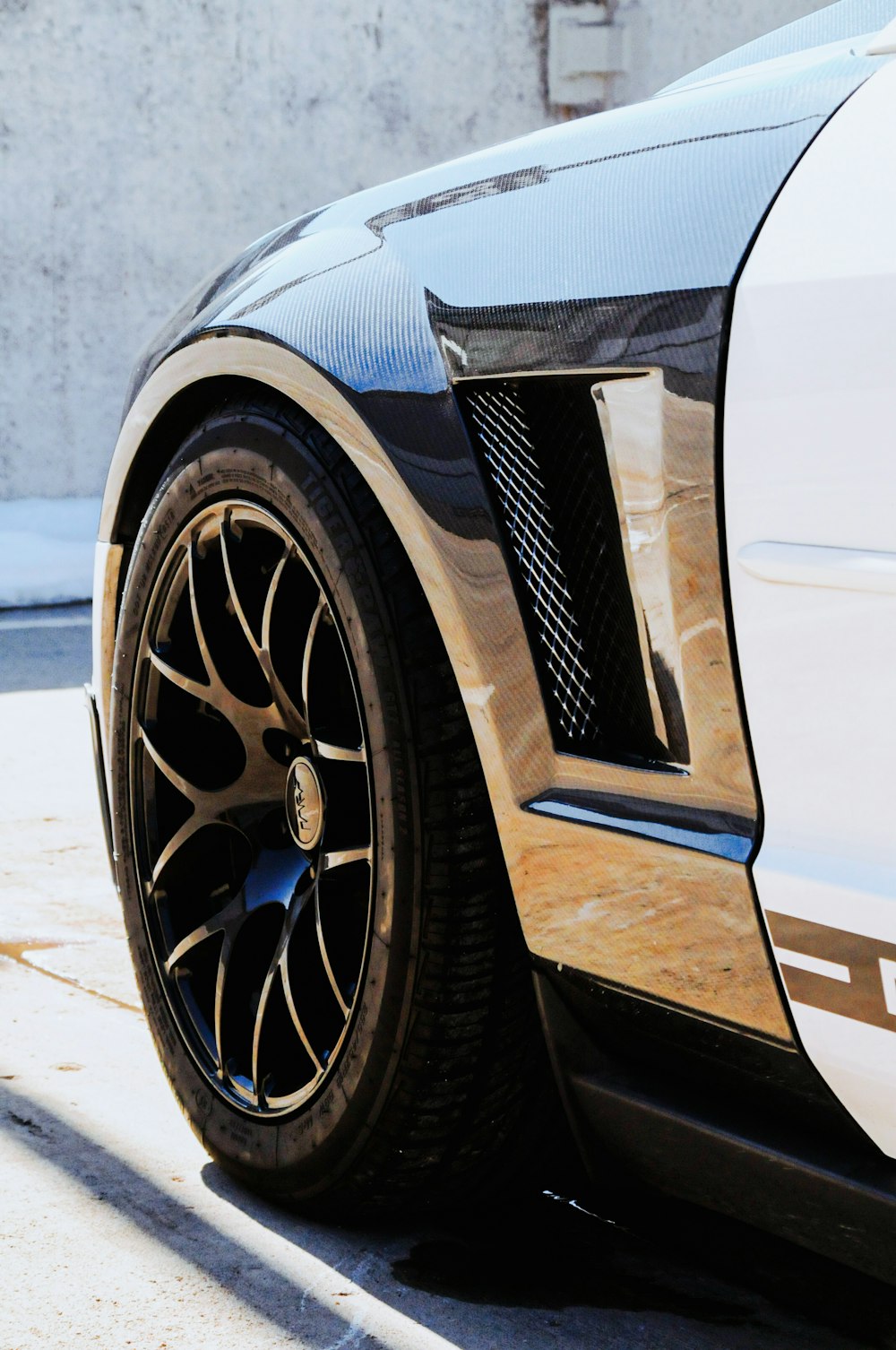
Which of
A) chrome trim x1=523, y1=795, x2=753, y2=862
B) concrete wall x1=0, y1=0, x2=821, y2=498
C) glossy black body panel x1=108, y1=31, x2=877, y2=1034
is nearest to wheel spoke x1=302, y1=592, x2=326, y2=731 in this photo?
glossy black body panel x1=108, y1=31, x2=877, y2=1034

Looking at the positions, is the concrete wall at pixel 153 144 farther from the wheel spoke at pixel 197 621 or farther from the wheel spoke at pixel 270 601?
the wheel spoke at pixel 270 601

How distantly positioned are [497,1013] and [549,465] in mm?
578

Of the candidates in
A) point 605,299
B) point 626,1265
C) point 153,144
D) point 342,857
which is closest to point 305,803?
point 342,857

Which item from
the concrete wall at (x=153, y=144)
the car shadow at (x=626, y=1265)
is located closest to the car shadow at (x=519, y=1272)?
the car shadow at (x=626, y=1265)

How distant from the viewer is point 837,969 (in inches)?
47.3

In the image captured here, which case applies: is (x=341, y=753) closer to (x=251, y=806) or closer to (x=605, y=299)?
(x=251, y=806)

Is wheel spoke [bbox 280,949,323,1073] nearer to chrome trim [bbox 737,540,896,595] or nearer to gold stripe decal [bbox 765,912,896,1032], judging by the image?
gold stripe decal [bbox 765,912,896,1032]

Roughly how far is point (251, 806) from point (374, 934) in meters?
0.40

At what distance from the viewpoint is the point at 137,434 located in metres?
2.15

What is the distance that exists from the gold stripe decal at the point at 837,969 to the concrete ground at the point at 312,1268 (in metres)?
0.58

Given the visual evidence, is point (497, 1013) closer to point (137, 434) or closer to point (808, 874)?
point (808, 874)

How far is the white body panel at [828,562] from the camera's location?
1.16 m

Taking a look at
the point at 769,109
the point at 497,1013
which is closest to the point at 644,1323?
the point at 497,1013

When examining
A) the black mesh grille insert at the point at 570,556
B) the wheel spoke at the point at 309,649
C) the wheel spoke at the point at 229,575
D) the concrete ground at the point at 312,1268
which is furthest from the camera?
the wheel spoke at the point at 229,575
